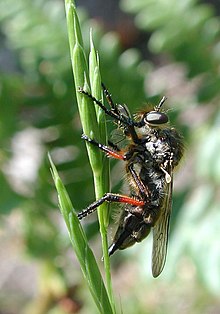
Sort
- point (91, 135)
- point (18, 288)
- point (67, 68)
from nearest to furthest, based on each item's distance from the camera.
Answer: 1. point (91, 135)
2. point (67, 68)
3. point (18, 288)

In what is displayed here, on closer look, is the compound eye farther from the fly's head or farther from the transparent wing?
the transparent wing

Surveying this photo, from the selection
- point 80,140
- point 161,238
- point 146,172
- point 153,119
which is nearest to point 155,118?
point 153,119

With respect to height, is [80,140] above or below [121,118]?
above

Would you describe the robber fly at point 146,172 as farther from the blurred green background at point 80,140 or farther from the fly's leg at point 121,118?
the blurred green background at point 80,140

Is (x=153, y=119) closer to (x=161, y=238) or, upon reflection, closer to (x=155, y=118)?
(x=155, y=118)

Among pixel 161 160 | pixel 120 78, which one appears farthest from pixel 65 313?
pixel 161 160

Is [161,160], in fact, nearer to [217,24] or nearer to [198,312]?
[217,24]

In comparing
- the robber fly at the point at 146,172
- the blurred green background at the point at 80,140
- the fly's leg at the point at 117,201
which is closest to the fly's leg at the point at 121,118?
the robber fly at the point at 146,172
